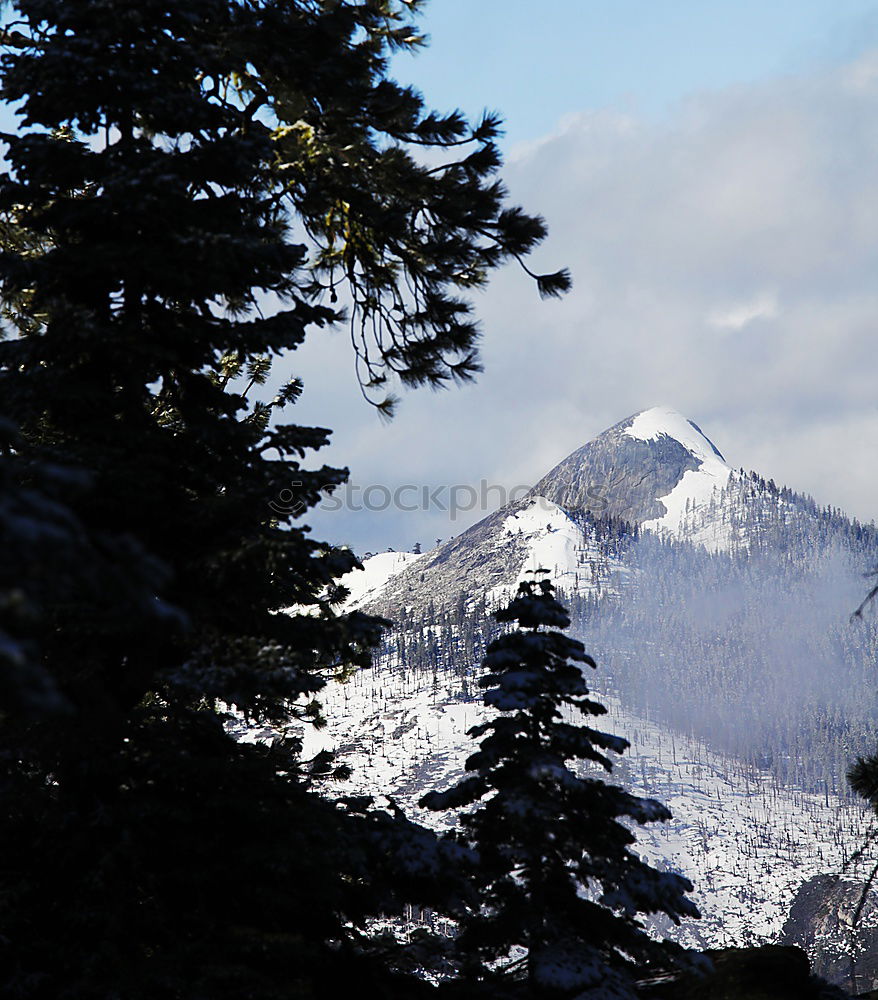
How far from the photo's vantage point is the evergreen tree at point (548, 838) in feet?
31.4

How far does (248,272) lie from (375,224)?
1863 mm

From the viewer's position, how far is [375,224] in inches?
404

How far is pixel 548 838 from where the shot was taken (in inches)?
387

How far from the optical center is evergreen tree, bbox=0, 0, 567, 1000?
774 centimetres

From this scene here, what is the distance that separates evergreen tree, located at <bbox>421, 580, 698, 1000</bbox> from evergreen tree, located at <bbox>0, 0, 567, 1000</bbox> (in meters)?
1.06

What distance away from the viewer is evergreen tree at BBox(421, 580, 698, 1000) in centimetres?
957

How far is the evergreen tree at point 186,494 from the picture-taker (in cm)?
774

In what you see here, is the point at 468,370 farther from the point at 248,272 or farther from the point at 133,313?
the point at 133,313

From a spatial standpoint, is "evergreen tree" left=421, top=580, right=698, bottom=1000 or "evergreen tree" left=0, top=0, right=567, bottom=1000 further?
"evergreen tree" left=421, top=580, right=698, bottom=1000

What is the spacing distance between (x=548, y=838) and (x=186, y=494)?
5844 millimetres

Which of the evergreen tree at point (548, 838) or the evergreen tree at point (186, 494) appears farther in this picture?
the evergreen tree at point (548, 838)

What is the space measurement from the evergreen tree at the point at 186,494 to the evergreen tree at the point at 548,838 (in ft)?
3.49

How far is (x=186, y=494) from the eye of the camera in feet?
30.7

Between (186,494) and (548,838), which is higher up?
(186,494)
